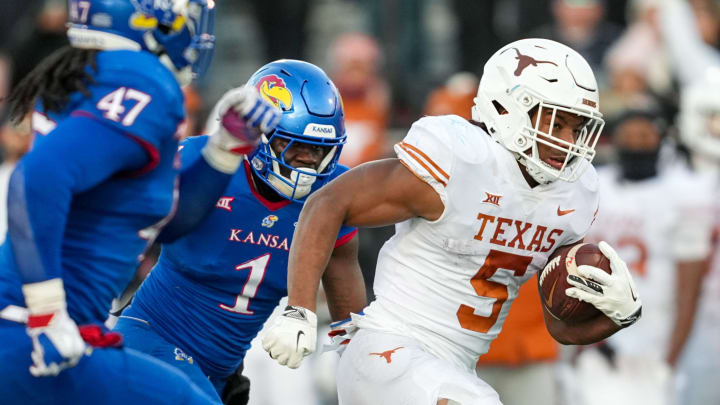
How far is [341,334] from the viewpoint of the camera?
4.65 meters

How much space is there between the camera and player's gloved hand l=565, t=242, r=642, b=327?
4.32 metres

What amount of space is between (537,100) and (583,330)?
85 centimetres

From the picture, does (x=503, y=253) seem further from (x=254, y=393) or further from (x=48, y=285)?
(x=254, y=393)

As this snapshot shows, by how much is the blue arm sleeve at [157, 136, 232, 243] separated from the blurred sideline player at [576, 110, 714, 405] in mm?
4016

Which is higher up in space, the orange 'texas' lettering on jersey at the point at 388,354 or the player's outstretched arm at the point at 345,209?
the player's outstretched arm at the point at 345,209

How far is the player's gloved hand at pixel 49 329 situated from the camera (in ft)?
10.9

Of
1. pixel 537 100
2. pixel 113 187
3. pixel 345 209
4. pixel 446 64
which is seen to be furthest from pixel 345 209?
pixel 446 64

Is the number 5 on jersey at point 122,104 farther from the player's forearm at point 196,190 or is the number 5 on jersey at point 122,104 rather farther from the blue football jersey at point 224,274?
the blue football jersey at point 224,274

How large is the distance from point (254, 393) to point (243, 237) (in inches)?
134

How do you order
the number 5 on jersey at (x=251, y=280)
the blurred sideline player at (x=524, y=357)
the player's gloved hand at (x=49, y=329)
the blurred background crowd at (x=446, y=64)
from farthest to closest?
the blurred background crowd at (x=446, y=64) → the blurred sideline player at (x=524, y=357) → the number 5 on jersey at (x=251, y=280) → the player's gloved hand at (x=49, y=329)

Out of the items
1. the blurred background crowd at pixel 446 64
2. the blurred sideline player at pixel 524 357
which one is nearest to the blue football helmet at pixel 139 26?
the blurred sideline player at pixel 524 357

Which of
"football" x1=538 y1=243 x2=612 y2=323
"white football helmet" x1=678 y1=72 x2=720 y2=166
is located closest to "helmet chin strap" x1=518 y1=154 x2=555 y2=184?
"football" x1=538 y1=243 x2=612 y2=323

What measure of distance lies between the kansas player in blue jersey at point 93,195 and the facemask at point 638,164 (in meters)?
4.48

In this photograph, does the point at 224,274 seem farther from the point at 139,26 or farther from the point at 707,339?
the point at 707,339
